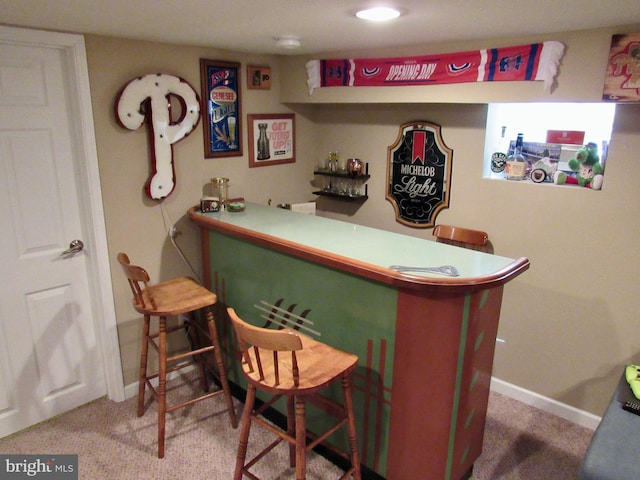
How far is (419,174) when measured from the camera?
315cm

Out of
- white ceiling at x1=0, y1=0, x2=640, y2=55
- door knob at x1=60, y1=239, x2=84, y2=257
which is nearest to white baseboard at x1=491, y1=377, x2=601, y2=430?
white ceiling at x1=0, y1=0, x2=640, y2=55

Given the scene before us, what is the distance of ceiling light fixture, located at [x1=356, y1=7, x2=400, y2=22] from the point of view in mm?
1763

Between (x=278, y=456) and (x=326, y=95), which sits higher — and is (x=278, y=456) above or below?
below

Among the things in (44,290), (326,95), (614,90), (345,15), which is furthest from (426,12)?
(44,290)

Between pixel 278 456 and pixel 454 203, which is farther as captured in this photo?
pixel 454 203

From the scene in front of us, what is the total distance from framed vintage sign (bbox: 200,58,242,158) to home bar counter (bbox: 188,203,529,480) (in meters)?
0.87

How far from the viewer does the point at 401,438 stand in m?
2.04

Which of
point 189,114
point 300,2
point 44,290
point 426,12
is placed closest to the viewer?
point 300,2

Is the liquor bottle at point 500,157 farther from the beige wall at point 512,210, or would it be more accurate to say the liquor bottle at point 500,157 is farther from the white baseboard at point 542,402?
the white baseboard at point 542,402

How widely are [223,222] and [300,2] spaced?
52.4 inches

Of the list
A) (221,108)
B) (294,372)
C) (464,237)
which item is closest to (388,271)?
(294,372)

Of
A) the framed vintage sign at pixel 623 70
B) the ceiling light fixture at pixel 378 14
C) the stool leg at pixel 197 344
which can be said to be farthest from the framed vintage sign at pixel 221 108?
the framed vintage sign at pixel 623 70

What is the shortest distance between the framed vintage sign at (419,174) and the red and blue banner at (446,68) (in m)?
0.41

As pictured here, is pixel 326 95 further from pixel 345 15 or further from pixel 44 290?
pixel 44 290
